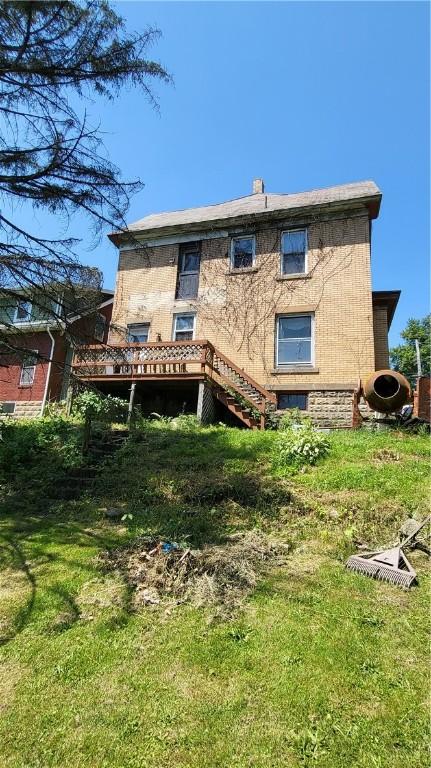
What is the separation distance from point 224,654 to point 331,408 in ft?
31.6

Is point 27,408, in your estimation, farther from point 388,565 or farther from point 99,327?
point 388,565

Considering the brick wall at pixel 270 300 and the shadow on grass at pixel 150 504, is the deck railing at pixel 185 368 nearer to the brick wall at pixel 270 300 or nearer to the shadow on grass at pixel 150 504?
the brick wall at pixel 270 300

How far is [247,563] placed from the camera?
449cm

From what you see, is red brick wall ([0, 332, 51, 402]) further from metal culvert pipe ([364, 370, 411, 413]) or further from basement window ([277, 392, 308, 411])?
metal culvert pipe ([364, 370, 411, 413])

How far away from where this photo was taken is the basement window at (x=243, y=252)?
14570mm

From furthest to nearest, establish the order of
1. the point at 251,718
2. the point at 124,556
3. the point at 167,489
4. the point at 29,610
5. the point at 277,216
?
1. the point at 277,216
2. the point at 167,489
3. the point at 124,556
4. the point at 29,610
5. the point at 251,718

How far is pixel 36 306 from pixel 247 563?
4.40 metres

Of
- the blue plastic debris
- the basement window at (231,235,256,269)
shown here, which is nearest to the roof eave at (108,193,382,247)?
the basement window at (231,235,256,269)

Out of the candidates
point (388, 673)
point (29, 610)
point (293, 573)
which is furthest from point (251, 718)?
point (29, 610)

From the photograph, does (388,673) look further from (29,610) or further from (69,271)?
(69,271)

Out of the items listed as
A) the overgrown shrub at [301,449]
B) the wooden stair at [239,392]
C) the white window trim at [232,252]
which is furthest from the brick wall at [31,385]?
the overgrown shrub at [301,449]

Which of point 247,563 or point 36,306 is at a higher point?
point 36,306

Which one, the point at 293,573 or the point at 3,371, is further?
the point at 3,371

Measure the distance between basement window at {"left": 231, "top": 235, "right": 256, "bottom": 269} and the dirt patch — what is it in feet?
36.9
